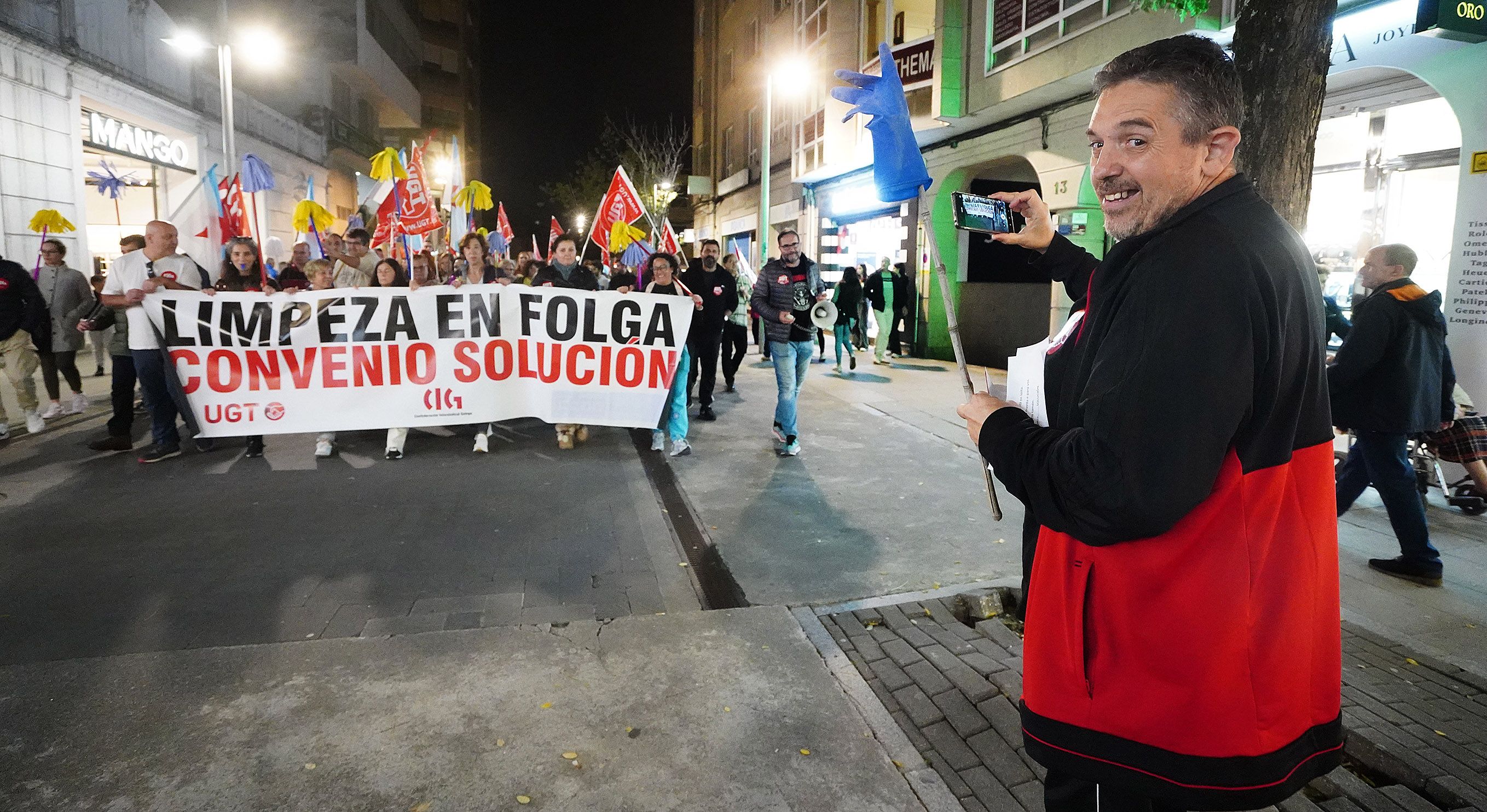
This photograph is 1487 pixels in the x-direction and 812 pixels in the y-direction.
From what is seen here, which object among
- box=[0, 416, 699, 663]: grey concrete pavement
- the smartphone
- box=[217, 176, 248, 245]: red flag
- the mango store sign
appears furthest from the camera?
the mango store sign

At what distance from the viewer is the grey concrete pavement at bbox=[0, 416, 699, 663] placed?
4.13 metres

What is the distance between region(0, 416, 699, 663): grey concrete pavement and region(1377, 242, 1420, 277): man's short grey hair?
440cm

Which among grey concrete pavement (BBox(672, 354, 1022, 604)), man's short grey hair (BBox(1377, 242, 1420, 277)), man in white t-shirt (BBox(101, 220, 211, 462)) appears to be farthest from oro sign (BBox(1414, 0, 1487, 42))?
man in white t-shirt (BBox(101, 220, 211, 462))

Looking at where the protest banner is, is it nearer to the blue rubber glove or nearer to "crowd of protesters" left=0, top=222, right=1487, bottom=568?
"crowd of protesters" left=0, top=222, right=1487, bottom=568

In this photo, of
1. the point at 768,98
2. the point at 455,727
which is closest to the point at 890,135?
the point at 455,727

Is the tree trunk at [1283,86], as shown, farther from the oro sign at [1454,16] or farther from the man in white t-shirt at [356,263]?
the man in white t-shirt at [356,263]

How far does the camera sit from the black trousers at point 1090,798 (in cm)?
158

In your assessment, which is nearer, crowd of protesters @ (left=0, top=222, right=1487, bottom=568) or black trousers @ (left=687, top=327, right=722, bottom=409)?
crowd of protesters @ (left=0, top=222, right=1487, bottom=568)

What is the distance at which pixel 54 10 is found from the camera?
46.2 ft

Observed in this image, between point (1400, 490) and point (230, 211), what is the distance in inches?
498

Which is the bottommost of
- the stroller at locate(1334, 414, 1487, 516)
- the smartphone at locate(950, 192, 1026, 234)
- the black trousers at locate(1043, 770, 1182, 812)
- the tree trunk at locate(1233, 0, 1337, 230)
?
the stroller at locate(1334, 414, 1487, 516)

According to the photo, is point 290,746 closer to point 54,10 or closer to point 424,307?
point 424,307

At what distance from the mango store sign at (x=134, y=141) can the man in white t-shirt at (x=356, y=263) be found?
9704mm

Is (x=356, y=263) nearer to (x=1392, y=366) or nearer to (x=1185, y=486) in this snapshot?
(x=1392, y=366)
